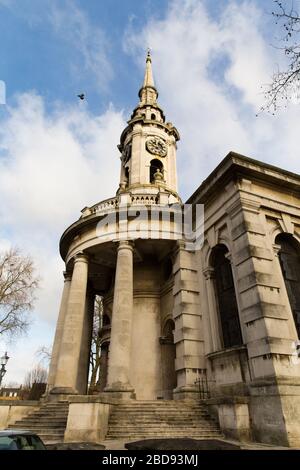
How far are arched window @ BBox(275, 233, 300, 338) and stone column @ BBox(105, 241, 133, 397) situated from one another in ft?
22.8

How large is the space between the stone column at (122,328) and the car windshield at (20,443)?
7247 mm

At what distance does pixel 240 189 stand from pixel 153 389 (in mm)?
11292

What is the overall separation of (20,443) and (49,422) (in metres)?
7.32

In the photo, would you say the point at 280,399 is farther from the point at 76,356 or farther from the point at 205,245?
the point at 76,356

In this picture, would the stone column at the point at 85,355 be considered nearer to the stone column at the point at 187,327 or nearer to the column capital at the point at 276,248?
the stone column at the point at 187,327

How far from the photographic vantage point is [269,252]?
11.7 metres

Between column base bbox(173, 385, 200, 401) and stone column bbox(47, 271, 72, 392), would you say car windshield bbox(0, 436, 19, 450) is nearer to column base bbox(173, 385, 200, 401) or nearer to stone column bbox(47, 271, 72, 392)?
column base bbox(173, 385, 200, 401)

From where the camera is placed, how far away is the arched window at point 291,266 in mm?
11695

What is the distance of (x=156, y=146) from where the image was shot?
2550 centimetres

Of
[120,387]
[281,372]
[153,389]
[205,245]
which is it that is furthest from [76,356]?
[281,372]

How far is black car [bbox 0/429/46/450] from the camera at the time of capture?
4.58 m

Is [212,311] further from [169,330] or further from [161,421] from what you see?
[161,421]

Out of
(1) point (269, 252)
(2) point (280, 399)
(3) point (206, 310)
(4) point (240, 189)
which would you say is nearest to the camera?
(2) point (280, 399)

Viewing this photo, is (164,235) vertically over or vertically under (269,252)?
over
